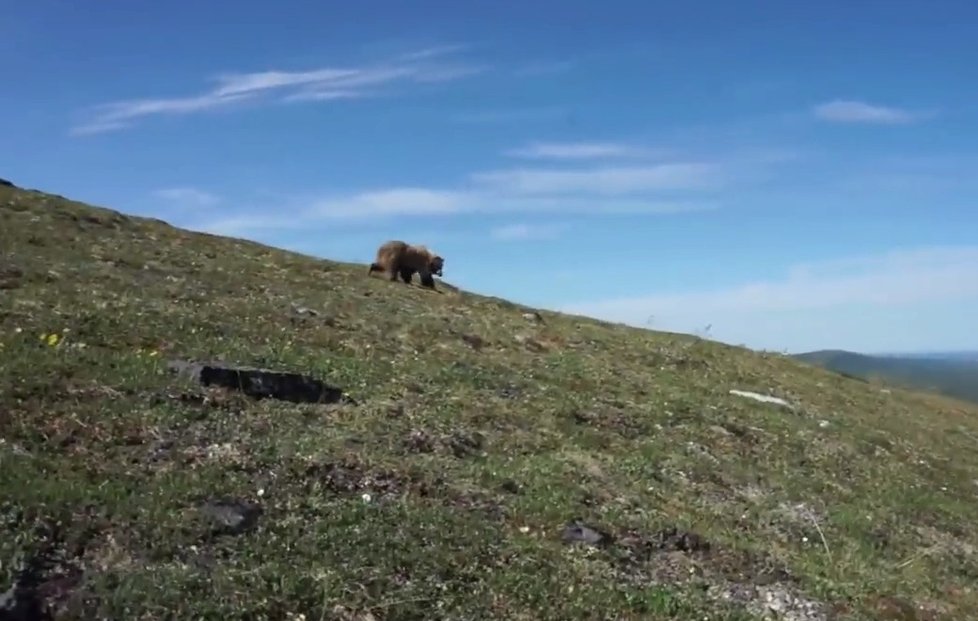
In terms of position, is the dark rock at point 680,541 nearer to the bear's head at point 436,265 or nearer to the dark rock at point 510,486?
the dark rock at point 510,486

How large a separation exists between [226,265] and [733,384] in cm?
1524

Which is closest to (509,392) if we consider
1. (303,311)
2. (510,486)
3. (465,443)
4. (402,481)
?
(465,443)

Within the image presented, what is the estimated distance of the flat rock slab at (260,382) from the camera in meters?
14.5

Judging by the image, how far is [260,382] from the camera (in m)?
14.8

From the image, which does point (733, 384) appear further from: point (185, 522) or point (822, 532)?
point (185, 522)

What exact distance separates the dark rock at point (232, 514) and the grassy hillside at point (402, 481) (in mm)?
24

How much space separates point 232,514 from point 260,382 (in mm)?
4651

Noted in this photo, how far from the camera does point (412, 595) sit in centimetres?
964

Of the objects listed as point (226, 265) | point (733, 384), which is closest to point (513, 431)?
point (733, 384)

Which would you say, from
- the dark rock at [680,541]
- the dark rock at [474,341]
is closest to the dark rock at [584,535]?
the dark rock at [680,541]

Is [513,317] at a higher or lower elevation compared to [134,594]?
higher

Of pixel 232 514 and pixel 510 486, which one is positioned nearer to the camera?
pixel 232 514

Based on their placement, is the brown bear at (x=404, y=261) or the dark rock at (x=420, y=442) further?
the brown bear at (x=404, y=261)

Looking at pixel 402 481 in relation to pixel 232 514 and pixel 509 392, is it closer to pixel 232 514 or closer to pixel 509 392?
pixel 232 514
